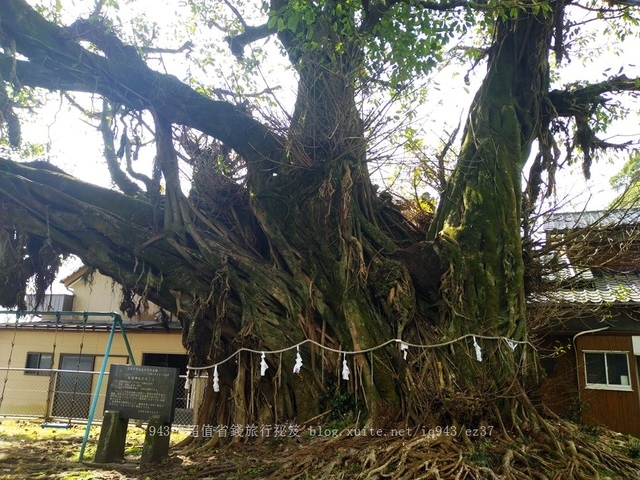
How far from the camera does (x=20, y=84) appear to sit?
786 centimetres

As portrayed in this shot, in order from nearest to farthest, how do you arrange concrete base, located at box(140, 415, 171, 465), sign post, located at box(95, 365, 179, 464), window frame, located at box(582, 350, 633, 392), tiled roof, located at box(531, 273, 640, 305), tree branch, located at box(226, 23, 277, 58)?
concrete base, located at box(140, 415, 171, 465) < sign post, located at box(95, 365, 179, 464) < tiled roof, located at box(531, 273, 640, 305) < window frame, located at box(582, 350, 633, 392) < tree branch, located at box(226, 23, 277, 58)

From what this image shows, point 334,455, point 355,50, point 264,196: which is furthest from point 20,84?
point 334,455

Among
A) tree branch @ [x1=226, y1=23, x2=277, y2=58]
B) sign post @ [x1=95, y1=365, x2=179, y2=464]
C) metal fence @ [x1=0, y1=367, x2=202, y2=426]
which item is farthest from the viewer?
metal fence @ [x1=0, y1=367, x2=202, y2=426]

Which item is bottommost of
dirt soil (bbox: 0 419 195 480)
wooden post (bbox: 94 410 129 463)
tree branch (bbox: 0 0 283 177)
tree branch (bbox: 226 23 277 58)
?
dirt soil (bbox: 0 419 195 480)

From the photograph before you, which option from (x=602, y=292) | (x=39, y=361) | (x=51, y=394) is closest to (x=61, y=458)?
(x=51, y=394)

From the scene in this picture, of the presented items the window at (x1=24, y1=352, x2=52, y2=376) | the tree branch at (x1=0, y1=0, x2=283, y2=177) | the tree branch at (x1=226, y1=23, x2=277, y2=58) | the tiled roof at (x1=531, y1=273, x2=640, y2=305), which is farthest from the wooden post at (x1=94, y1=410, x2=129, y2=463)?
the window at (x1=24, y1=352, x2=52, y2=376)

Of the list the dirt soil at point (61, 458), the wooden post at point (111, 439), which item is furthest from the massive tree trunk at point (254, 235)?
the dirt soil at point (61, 458)

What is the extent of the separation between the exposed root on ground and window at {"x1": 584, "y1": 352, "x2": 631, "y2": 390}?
152 inches

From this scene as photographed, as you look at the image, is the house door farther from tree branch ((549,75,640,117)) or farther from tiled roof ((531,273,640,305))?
tree branch ((549,75,640,117))

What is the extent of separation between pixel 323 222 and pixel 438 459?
11.7 ft

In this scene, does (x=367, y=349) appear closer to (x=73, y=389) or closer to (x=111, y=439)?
(x=111, y=439)

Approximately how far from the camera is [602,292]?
9898mm

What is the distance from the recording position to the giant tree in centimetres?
634

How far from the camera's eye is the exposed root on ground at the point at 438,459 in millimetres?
4734
